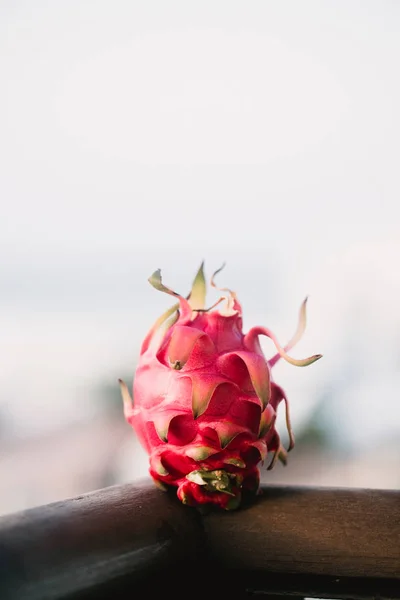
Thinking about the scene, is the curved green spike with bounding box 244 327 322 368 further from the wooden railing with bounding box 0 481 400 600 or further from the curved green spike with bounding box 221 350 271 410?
the wooden railing with bounding box 0 481 400 600

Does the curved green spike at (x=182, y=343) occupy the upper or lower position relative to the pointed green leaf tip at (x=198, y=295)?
lower

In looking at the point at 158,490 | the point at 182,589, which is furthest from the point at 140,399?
the point at 182,589

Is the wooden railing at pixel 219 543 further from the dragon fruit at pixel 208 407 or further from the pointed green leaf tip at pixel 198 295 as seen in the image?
the pointed green leaf tip at pixel 198 295

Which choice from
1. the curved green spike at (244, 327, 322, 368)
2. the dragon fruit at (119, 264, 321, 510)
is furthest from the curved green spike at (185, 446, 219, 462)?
the curved green spike at (244, 327, 322, 368)

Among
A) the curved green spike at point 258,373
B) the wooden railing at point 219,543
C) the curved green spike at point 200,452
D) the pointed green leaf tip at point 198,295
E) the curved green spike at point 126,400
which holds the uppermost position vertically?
the pointed green leaf tip at point 198,295

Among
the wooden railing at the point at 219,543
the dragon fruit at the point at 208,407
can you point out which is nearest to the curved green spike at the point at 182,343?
the dragon fruit at the point at 208,407

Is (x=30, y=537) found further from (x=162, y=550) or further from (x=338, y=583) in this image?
(x=338, y=583)

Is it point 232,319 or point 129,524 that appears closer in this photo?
point 129,524
